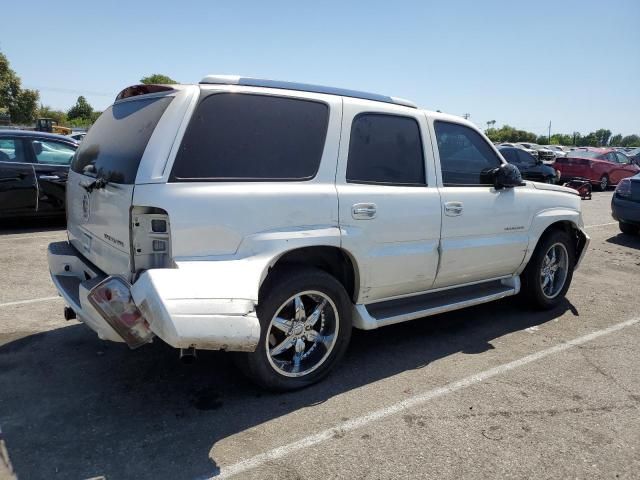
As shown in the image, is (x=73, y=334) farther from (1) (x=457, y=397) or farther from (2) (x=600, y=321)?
(2) (x=600, y=321)

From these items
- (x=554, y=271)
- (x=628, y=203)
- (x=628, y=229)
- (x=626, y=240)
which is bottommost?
(x=626, y=240)

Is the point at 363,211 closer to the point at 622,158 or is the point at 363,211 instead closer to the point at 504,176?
the point at 504,176

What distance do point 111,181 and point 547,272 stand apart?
4.35 metres

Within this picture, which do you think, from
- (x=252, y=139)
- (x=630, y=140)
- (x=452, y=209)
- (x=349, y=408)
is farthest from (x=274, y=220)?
(x=630, y=140)

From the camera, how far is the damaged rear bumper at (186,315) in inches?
104

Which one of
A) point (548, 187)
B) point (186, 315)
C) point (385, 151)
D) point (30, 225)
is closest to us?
point (186, 315)

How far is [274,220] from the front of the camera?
3184mm

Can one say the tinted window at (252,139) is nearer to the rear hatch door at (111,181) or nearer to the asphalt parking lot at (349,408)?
the rear hatch door at (111,181)

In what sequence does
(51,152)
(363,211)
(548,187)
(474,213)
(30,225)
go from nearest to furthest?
1. (363,211)
2. (474,213)
3. (548,187)
4. (51,152)
5. (30,225)

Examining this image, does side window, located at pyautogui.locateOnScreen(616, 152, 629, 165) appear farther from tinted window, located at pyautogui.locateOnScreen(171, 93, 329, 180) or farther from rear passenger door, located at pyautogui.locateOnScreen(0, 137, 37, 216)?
tinted window, located at pyautogui.locateOnScreen(171, 93, 329, 180)

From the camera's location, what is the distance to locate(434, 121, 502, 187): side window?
4258 millimetres

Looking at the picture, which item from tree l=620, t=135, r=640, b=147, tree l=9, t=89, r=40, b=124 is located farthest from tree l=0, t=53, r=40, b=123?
tree l=620, t=135, r=640, b=147

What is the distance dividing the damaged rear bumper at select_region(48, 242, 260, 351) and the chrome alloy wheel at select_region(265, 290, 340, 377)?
17.9 inches

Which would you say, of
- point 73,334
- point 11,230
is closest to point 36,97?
point 11,230
